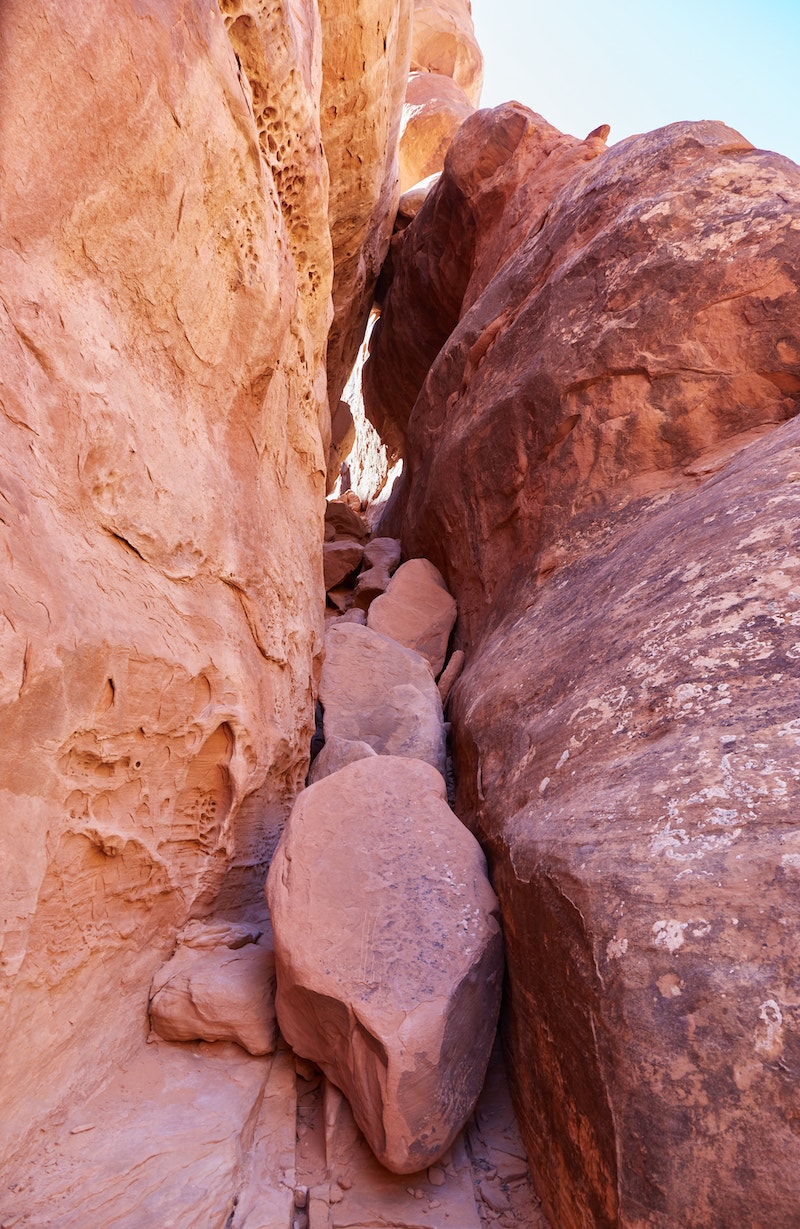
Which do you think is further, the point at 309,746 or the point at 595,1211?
the point at 309,746

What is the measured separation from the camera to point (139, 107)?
8.32ft

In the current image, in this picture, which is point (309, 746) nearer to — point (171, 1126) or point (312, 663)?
point (312, 663)

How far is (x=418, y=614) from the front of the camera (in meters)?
5.84

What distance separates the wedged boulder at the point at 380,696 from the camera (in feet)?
13.6

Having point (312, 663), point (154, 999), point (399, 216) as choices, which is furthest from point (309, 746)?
point (399, 216)

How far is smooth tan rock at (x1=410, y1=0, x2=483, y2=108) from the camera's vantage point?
15641 mm

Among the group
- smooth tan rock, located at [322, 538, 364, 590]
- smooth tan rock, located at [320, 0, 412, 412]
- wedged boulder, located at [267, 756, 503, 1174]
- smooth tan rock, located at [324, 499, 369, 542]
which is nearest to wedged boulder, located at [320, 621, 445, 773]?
wedged boulder, located at [267, 756, 503, 1174]

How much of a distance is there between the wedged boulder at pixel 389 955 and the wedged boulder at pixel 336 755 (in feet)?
2.81

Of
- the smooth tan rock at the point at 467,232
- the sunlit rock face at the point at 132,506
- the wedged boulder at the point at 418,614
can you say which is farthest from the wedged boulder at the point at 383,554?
the sunlit rock face at the point at 132,506

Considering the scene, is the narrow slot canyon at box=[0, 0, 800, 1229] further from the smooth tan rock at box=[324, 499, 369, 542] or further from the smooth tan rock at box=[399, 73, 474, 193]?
the smooth tan rock at box=[399, 73, 474, 193]

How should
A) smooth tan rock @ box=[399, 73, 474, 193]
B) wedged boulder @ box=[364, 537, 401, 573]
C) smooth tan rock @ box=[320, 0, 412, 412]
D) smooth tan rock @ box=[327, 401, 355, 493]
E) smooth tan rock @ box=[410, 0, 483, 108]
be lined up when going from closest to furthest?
smooth tan rock @ box=[320, 0, 412, 412], wedged boulder @ box=[364, 537, 401, 573], smooth tan rock @ box=[327, 401, 355, 493], smooth tan rock @ box=[399, 73, 474, 193], smooth tan rock @ box=[410, 0, 483, 108]

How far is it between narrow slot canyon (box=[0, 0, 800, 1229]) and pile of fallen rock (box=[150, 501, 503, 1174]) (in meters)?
0.02

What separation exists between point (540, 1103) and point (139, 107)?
3668 millimetres

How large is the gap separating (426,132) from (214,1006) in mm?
14879
